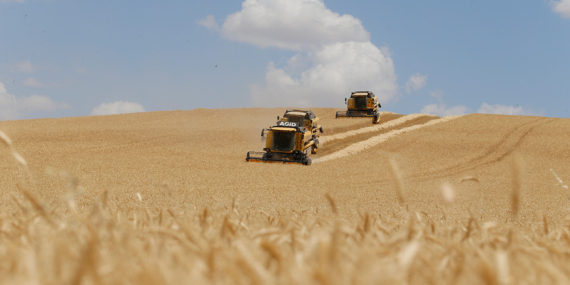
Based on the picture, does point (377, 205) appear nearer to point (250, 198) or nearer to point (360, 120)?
point (250, 198)

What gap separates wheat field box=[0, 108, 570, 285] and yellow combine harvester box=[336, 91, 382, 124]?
121 cm

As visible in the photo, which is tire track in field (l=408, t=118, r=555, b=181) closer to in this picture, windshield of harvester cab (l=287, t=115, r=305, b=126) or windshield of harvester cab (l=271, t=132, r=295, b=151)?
windshield of harvester cab (l=271, t=132, r=295, b=151)

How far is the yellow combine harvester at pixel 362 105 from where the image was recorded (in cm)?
4472

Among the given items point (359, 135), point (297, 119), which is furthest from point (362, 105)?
point (297, 119)

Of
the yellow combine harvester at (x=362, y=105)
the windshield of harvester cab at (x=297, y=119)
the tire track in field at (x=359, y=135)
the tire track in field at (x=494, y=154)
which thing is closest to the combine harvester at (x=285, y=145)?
the windshield of harvester cab at (x=297, y=119)

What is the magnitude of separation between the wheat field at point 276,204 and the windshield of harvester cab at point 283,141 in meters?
2.25

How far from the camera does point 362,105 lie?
149ft

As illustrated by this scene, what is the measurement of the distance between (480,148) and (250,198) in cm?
2421

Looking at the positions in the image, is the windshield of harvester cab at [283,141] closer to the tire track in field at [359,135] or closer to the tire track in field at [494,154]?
the tire track in field at [359,135]

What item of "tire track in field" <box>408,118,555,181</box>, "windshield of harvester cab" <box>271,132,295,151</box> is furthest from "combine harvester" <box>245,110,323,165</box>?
"tire track in field" <box>408,118,555,181</box>

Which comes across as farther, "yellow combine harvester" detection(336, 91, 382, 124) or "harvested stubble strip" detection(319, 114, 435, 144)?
"yellow combine harvester" detection(336, 91, 382, 124)

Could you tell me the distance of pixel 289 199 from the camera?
14.4 m

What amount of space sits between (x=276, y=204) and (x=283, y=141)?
13.2 meters

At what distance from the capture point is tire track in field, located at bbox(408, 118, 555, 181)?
81.9ft
